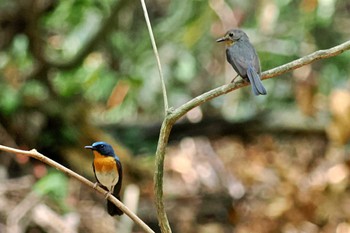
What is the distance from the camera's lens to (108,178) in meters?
3.01

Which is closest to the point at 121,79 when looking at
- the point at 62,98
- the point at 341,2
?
the point at 62,98

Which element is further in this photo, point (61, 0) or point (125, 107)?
point (125, 107)

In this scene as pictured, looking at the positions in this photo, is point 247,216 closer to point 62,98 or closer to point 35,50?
point 62,98

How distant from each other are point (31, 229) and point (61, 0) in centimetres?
204

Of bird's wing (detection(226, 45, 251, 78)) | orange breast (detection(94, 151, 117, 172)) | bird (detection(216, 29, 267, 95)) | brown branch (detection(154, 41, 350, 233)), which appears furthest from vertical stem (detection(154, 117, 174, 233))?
bird's wing (detection(226, 45, 251, 78))

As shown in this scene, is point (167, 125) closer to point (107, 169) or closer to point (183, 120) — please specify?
point (107, 169)

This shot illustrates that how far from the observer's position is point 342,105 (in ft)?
22.7

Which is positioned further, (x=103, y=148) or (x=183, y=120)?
(x=183, y=120)

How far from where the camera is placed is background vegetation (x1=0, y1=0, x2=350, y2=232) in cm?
641

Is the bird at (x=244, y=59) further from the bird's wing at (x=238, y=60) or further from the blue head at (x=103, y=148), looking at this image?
the blue head at (x=103, y=148)

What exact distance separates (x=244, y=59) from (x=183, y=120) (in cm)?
454

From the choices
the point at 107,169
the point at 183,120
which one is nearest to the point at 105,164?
the point at 107,169

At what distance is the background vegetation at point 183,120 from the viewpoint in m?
6.41

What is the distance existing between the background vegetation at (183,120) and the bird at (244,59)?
1.78 metres
